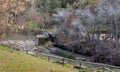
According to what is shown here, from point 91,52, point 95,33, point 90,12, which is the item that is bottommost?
point 91,52

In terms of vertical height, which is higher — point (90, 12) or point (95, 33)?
point (90, 12)

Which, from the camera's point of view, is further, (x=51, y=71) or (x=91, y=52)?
(x=91, y=52)

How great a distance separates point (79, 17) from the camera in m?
27.8

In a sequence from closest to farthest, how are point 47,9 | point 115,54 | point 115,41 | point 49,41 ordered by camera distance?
point 115,54
point 115,41
point 49,41
point 47,9

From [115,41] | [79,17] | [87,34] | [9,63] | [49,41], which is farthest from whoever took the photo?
[49,41]

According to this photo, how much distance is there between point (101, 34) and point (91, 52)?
2.65 meters

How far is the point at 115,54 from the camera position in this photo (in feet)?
72.0

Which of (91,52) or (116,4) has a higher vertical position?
(116,4)

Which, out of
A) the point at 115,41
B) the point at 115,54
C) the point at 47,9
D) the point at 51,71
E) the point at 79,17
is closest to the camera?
the point at 51,71

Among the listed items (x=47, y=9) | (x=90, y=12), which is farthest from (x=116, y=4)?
(x=47, y=9)

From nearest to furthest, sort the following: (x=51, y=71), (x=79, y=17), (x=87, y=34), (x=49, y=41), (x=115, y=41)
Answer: (x=51, y=71) → (x=115, y=41) → (x=87, y=34) → (x=79, y=17) → (x=49, y=41)

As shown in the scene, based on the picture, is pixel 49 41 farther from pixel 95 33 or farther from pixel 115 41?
pixel 115 41

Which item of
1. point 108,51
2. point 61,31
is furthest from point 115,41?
point 61,31

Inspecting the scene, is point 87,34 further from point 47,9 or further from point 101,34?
point 47,9
